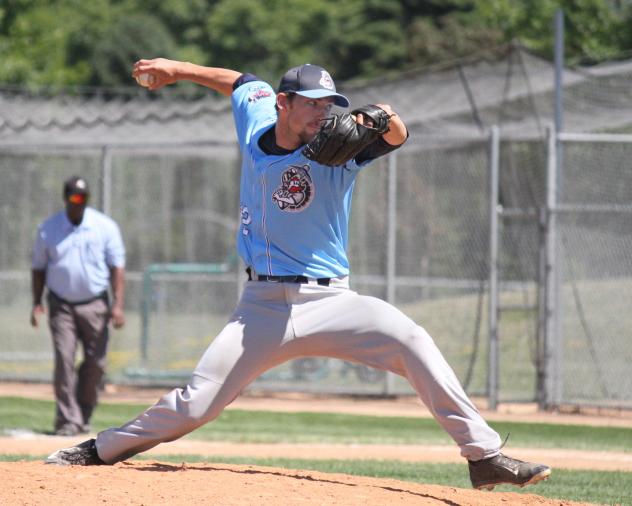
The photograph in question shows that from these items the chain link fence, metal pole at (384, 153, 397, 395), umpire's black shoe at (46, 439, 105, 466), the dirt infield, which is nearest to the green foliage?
the chain link fence

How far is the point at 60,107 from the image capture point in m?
18.5

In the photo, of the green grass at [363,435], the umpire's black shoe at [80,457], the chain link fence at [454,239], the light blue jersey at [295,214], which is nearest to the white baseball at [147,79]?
the light blue jersey at [295,214]

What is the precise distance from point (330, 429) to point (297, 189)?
6.28 metres

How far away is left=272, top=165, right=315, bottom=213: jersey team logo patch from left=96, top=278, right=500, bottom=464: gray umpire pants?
379mm

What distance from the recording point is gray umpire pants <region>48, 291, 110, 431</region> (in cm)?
1071

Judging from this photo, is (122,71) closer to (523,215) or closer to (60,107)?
(60,107)

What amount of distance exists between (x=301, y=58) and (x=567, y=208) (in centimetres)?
3616

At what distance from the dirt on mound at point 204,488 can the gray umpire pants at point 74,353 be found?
4425 millimetres

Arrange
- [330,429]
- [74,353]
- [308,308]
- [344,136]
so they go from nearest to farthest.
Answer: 1. [344,136]
2. [308,308]
3. [74,353]
4. [330,429]

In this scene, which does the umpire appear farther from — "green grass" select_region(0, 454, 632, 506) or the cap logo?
the cap logo

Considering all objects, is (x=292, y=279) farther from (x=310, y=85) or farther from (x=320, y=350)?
(x=310, y=85)

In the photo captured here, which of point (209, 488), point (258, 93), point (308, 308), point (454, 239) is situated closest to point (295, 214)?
point (308, 308)

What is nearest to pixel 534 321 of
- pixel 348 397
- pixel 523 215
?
pixel 523 215

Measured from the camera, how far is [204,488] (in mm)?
5746
